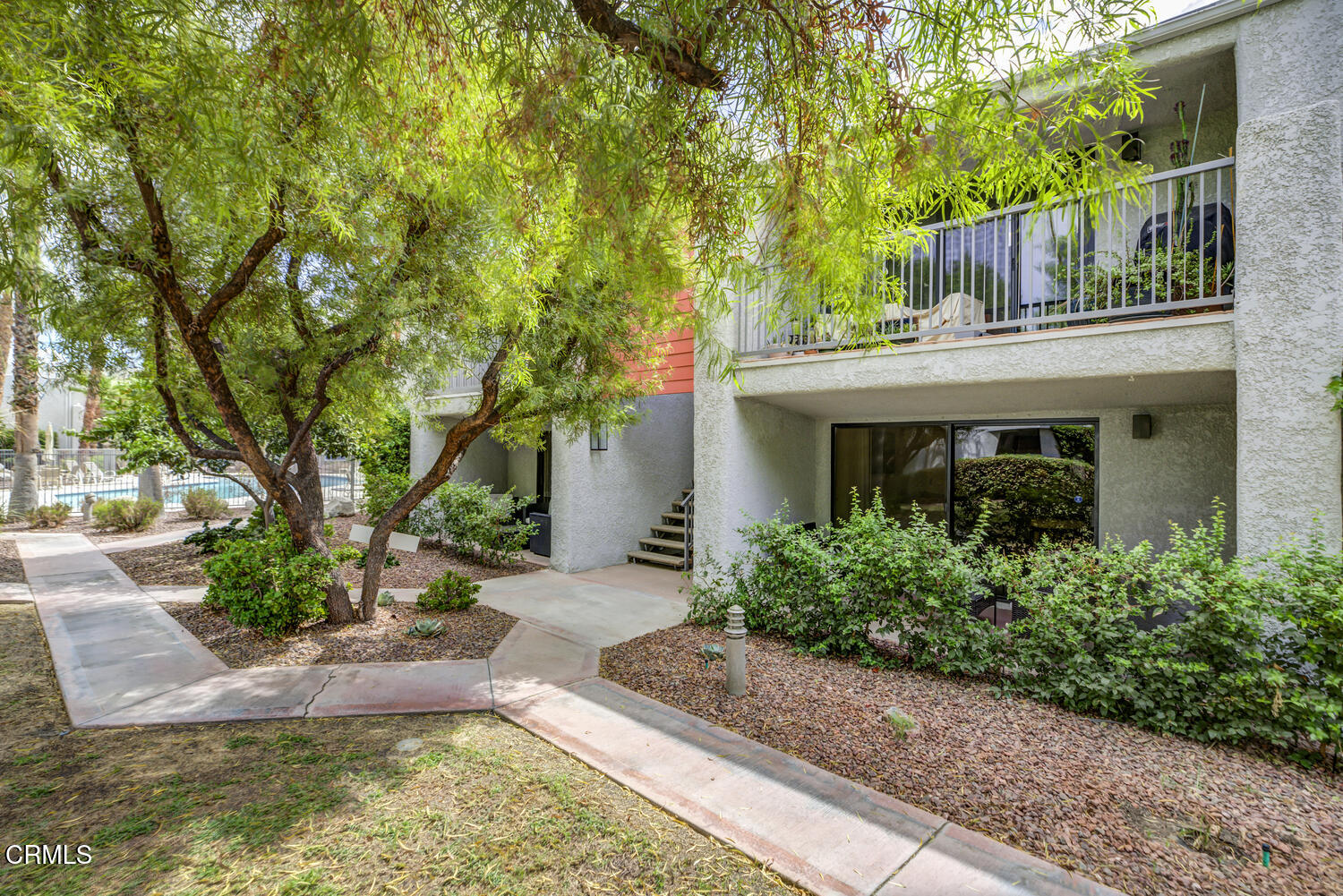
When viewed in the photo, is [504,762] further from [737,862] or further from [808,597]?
[808,597]

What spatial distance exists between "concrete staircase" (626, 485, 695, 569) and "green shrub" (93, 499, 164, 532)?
9.59 m

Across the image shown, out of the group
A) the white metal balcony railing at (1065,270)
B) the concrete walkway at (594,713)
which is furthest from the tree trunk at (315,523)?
the white metal balcony railing at (1065,270)

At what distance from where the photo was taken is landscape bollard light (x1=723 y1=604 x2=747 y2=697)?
13.3ft

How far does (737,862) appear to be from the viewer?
8.02ft

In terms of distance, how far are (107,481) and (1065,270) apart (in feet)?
79.0

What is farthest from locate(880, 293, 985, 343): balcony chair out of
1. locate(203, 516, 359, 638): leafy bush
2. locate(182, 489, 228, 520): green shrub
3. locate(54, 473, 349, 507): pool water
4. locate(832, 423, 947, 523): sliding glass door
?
locate(54, 473, 349, 507): pool water

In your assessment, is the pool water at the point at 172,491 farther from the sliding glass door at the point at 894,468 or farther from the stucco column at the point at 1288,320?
the stucco column at the point at 1288,320

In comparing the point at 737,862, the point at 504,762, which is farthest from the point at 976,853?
the point at 504,762

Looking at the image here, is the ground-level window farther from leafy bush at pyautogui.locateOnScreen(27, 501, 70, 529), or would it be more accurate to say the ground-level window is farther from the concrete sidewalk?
leafy bush at pyautogui.locateOnScreen(27, 501, 70, 529)

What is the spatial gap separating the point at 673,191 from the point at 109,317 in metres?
4.49

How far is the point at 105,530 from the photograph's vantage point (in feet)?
37.2

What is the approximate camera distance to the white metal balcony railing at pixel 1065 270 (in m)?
4.13

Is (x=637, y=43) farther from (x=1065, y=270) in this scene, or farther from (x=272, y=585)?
(x=272, y=585)

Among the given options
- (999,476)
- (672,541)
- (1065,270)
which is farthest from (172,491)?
(1065,270)
